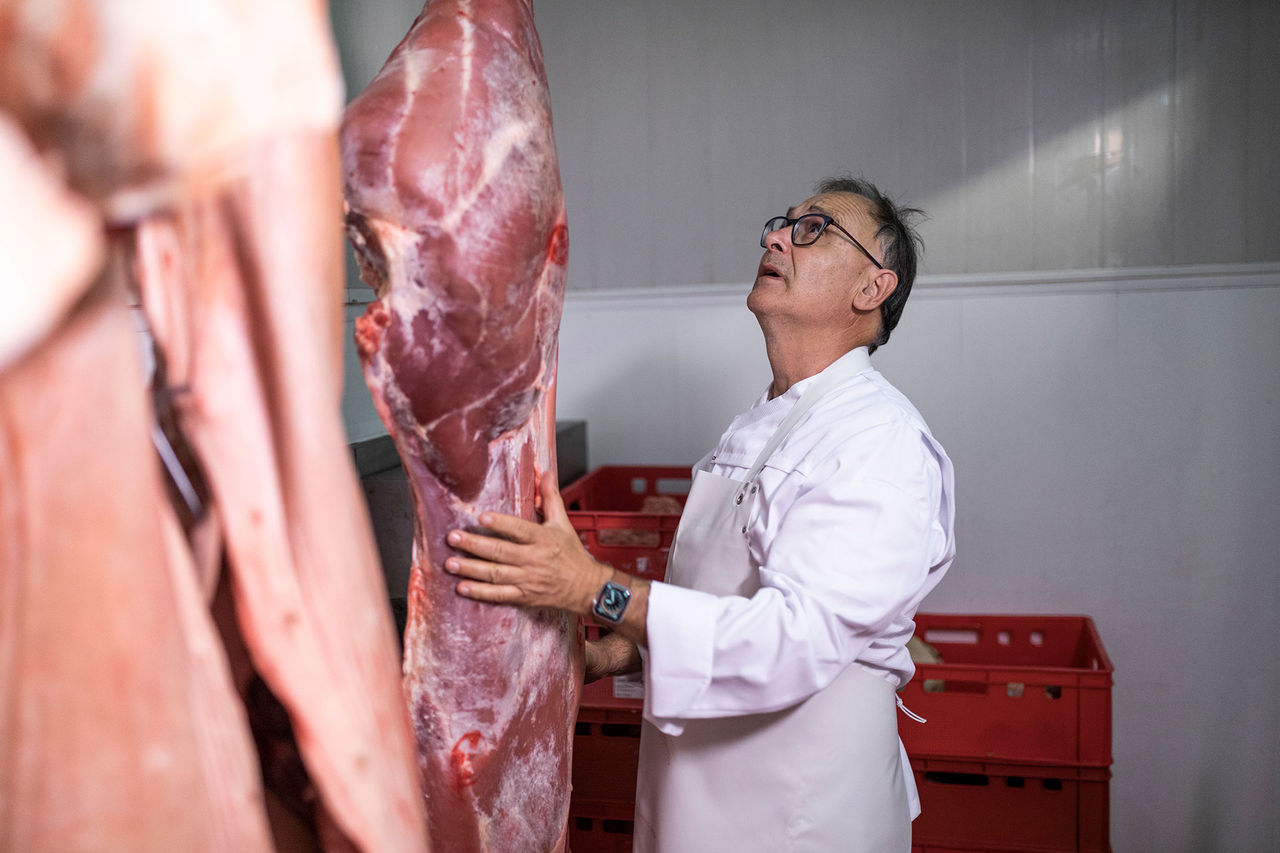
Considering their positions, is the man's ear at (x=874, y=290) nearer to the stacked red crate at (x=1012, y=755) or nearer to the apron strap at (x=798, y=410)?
the apron strap at (x=798, y=410)

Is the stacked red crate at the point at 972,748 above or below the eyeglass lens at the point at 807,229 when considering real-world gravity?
below

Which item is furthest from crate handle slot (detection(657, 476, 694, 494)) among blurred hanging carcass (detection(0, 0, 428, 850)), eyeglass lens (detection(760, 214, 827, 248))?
blurred hanging carcass (detection(0, 0, 428, 850))

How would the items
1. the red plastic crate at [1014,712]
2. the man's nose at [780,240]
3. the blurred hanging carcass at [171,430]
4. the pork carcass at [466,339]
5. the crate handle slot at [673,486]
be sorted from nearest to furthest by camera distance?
1. the blurred hanging carcass at [171,430]
2. the pork carcass at [466,339]
3. the man's nose at [780,240]
4. the red plastic crate at [1014,712]
5. the crate handle slot at [673,486]

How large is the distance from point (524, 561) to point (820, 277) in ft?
2.78

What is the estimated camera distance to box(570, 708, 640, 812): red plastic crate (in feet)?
6.44

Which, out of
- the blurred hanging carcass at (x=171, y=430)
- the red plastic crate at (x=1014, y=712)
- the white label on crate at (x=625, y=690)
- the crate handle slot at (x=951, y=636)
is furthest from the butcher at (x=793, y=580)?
the crate handle slot at (x=951, y=636)

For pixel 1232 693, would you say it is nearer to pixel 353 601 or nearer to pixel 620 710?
pixel 620 710

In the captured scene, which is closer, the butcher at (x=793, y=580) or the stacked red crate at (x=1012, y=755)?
the butcher at (x=793, y=580)

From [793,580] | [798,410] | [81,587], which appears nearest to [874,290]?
[798,410]

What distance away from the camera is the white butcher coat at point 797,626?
1.06 meters

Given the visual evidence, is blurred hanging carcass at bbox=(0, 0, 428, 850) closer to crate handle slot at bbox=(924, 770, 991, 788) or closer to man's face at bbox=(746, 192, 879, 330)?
man's face at bbox=(746, 192, 879, 330)

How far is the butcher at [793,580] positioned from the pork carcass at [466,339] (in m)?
0.05

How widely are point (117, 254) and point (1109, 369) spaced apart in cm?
244

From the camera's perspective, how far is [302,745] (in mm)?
490
